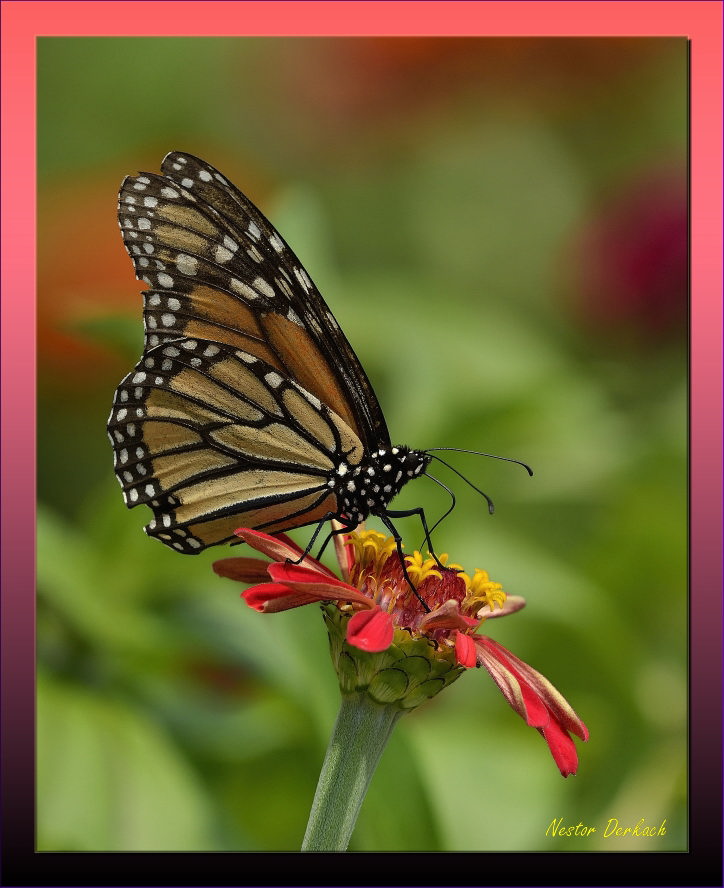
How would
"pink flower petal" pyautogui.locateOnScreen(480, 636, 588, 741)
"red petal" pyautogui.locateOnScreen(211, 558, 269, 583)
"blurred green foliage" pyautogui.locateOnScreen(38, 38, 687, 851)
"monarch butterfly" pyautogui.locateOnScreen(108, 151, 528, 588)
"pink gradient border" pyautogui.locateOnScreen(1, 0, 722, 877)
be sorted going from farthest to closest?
1. "blurred green foliage" pyautogui.locateOnScreen(38, 38, 687, 851)
2. "pink gradient border" pyautogui.locateOnScreen(1, 0, 722, 877)
3. "monarch butterfly" pyautogui.locateOnScreen(108, 151, 528, 588)
4. "red petal" pyautogui.locateOnScreen(211, 558, 269, 583)
5. "pink flower petal" pyautogui.locateOnScreen(480, 636, 588, 741)

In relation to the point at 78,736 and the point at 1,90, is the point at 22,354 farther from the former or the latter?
the point at 78,736

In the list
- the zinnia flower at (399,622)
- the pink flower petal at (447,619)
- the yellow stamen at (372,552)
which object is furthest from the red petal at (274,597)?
the yellow stamen at (372,552)

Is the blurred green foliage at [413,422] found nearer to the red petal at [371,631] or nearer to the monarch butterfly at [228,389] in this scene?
the monarch butterfly at [228,389]

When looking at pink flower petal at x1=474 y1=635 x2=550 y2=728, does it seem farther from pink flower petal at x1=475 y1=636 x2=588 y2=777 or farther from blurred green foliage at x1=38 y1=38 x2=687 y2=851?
blurred green foliage at x1=38 y1=38 x2=687 y2=851

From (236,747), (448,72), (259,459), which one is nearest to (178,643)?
(236,747)

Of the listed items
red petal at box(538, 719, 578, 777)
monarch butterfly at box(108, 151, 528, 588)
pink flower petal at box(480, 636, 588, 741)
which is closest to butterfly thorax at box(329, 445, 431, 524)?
monarch butterfly at box(108, 151, 528, 588)

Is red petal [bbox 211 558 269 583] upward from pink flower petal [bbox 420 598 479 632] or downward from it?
upward
